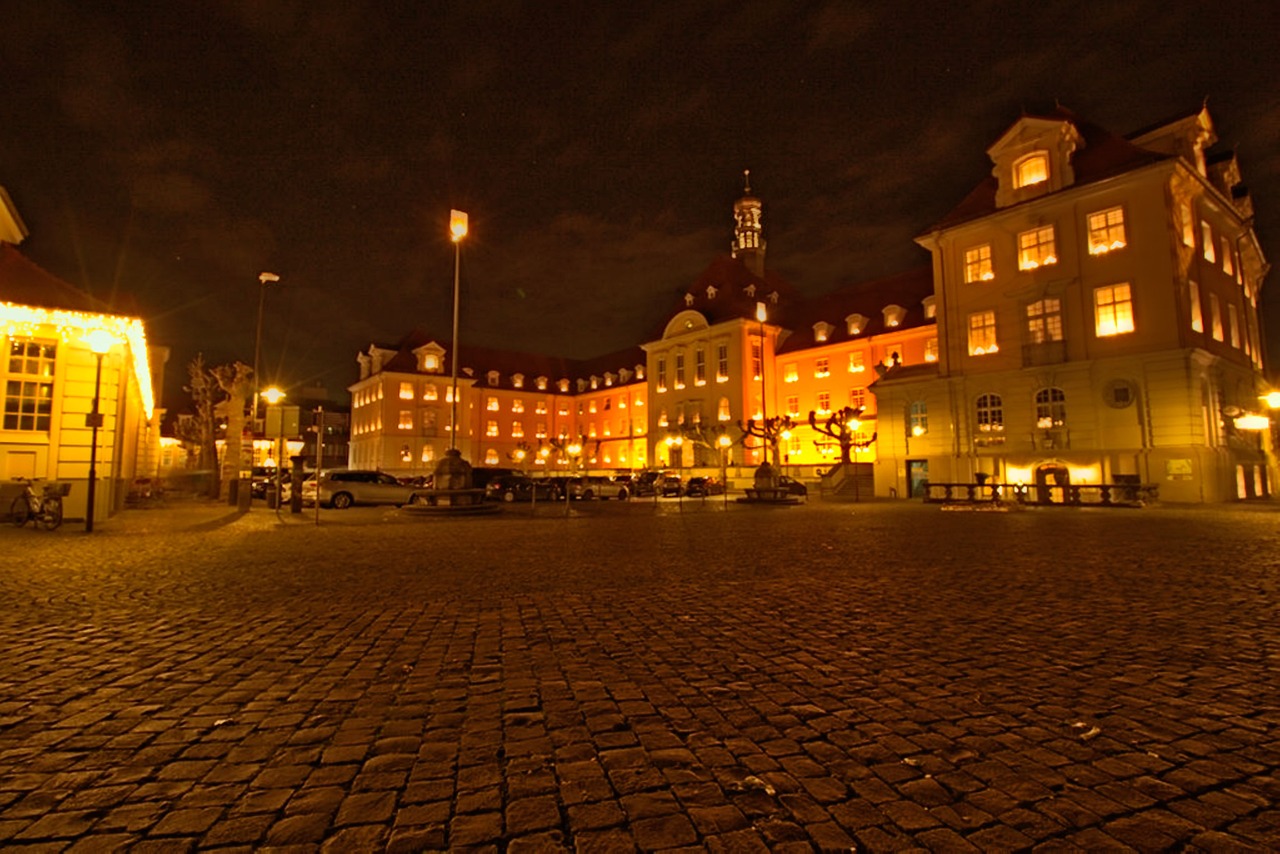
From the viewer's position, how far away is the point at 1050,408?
31.3m

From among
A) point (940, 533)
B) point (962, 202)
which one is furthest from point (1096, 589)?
point (962, 202)

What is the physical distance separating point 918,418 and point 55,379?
37490 mm

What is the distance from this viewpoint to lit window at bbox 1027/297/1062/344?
3191 cm

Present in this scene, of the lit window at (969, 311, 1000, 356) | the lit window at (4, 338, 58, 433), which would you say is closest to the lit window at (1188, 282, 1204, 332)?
the lit window at (969, 311, 1000, 356)

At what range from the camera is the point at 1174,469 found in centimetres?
2731

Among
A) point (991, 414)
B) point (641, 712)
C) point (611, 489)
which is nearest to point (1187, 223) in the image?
point (991, 414)

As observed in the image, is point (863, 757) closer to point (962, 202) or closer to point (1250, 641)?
point (1250, 641)

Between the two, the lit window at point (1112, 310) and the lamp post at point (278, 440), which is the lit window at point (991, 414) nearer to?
the lit window at point (1112, 310)

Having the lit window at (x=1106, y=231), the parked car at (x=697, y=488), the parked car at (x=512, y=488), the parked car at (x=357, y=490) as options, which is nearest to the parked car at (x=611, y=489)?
the parked car at (x=697, y=488)

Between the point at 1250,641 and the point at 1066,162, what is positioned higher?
Answer: the point at 1066,162

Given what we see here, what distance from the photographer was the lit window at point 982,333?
1350 inches

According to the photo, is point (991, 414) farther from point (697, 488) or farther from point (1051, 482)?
point (697, 488)

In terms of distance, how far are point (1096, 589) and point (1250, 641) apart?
236 cm

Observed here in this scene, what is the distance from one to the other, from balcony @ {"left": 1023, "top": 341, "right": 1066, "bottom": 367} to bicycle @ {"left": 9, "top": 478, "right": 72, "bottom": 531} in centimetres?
3871
